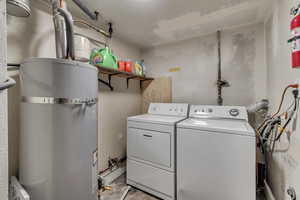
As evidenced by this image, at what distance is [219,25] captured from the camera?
6.25 feet

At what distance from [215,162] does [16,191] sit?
1637 millimetres

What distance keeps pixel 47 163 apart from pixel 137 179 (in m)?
1.22

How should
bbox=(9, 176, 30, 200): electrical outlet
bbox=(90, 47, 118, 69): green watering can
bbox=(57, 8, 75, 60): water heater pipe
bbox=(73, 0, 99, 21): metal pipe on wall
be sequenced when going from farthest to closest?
bbox=(90, 47, 118, 69): green watering can
bbox=(73, 0, 99, 21): metal pipe on wall
bbox=(57, 8, 75, 60): water heater pipe
bbox=(9, 176, 30, 200): electrical outlet

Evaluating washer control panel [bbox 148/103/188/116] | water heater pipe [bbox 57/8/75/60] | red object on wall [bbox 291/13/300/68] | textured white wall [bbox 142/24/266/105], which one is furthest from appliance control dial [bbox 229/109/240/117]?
water heater pipe [bbox 57/8/75/60]

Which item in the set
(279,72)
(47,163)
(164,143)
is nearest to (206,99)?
(279,72)

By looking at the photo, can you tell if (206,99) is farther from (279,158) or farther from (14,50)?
(14,50)

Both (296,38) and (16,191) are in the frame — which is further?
(16,191)

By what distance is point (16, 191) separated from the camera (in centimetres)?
92

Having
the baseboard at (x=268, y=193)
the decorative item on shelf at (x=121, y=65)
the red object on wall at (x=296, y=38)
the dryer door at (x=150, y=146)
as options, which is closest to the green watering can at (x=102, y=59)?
the decorative item on shelf at (x=121, y=65)

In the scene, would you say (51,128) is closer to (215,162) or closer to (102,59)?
(102,59)

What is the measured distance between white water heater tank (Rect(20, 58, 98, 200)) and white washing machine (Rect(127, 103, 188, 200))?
2.79ft

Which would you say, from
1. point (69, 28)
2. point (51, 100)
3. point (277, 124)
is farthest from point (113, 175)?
point (277, 124)

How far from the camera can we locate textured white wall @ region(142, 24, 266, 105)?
6.13 feet

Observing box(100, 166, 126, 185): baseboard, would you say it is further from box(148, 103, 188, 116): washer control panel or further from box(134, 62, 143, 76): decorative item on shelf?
box(134, 62, 143, 76): decorative item on shelf
